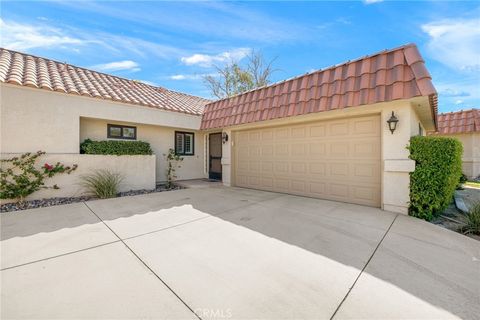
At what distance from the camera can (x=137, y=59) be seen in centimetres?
1015

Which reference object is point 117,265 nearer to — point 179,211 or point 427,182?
point 179,211

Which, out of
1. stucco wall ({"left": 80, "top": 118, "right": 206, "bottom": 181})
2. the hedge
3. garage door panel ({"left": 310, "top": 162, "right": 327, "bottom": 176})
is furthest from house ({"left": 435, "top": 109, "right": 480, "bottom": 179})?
stucco wall ({"left": 80, "top": 118, "right": 206, "bottom": 181})

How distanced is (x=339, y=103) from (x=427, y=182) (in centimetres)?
261

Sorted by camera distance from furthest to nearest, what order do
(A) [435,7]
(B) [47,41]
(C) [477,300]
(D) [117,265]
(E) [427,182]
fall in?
(B) [47,41] → (A) [435,7] → (E) [427,182] → (D) [117,265] → (C) [477,300]

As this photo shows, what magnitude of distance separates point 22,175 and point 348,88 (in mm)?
9045

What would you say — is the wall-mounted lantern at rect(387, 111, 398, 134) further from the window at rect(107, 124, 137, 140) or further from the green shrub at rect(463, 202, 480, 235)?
the window at rect(107, 124, 137, 140)

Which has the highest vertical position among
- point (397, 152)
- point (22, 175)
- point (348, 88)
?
point (348, 88)

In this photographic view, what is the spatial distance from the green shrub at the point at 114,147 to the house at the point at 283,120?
42 centimetres

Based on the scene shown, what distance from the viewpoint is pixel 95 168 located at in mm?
6969

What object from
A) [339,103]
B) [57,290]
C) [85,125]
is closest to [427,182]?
[339,103]

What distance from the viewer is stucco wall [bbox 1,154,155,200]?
620cm

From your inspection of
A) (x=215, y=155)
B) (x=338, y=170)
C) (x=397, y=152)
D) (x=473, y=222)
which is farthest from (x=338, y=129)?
(x=215, y=155)

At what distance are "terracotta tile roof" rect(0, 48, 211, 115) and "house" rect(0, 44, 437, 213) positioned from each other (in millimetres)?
39

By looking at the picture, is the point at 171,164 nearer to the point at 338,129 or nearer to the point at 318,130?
the point at 318,130
